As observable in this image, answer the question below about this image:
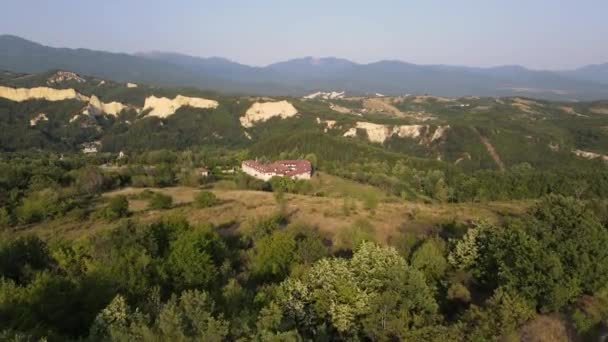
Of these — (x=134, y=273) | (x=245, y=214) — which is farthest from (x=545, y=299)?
(x=245, y=214)

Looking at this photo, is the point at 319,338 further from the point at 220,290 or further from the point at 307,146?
the point at 307,146

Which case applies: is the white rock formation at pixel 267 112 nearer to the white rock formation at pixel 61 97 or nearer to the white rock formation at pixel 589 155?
the white rock formation at pixel 61 97

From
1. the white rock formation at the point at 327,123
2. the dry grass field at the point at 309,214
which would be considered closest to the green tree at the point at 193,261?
the dry grass field at the point at 309,214

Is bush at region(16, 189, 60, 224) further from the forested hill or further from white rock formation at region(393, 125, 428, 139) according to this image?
white rock formation at region(393, 125, 428, 139)

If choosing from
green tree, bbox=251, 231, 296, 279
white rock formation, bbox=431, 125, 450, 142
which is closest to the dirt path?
white rock formation, bbox=431, 125, 450, 142

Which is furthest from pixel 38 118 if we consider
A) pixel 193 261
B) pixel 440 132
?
A: pixel 193 261
